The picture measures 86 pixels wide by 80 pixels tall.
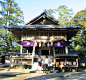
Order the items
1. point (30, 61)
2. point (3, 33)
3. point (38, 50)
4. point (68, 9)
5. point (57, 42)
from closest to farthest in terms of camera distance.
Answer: point (30, 61)
point (57, 42)
point (38, 50)
point (3, 33)
point (68, 9)

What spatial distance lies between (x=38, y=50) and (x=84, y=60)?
8.30 meters

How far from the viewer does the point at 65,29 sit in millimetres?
15141

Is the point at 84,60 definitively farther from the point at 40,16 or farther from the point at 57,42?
the point at 40,16

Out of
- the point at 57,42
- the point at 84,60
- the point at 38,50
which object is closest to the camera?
the point at 57,42

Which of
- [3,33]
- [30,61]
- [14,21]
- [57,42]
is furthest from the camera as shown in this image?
[14,21]

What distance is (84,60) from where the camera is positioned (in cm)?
1712

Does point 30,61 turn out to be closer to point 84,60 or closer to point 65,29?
point 65,29

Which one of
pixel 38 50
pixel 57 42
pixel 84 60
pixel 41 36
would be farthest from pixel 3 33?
pixel 84 60

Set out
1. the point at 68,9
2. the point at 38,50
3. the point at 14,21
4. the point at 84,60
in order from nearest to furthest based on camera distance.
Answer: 1. the point at 84,60
2. the point at 38,50
3. the point at 14,21
4. the point at 68,9

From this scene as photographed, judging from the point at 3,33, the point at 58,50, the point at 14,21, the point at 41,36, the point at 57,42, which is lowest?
the point at 58,50

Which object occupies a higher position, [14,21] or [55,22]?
[14,21]

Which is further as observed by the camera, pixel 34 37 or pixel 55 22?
pixel 55 22

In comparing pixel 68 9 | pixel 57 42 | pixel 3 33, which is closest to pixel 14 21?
pixel 3 33

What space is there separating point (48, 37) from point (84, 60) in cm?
747
